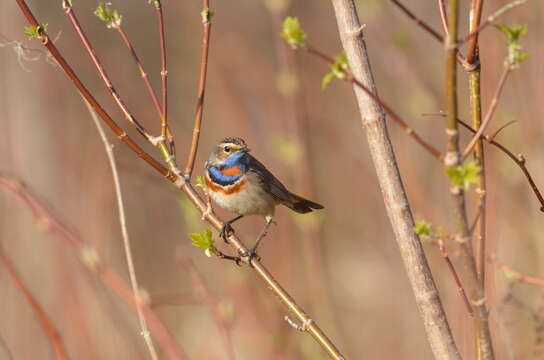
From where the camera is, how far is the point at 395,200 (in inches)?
79.7

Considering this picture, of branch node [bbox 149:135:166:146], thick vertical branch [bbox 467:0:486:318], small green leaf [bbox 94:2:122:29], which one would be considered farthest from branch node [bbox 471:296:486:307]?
small green leaf [bbox 94:2:122:29]

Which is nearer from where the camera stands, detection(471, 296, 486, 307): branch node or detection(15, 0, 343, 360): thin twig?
detection(471, 296, 486, 307): branch node

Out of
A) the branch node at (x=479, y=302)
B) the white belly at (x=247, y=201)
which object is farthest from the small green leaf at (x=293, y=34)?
the white belly at (x=247, y=201)

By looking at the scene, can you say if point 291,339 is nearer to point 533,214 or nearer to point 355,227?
point 533,214

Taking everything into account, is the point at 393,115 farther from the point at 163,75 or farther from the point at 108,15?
the point at 108,15

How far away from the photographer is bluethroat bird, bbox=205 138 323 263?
4316mm

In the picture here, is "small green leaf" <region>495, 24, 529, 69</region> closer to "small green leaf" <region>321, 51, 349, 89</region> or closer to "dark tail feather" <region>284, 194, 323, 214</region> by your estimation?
"small green leaf" <region>321, 51, 349, 89</region>

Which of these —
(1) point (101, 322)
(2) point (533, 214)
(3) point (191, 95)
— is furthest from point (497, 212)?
(3) point (191, 95)

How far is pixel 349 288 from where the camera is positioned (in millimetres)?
9594

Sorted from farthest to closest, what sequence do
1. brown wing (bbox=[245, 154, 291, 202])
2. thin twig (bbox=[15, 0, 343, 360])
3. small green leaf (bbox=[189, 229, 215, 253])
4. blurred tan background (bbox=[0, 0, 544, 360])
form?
blurred tan background (bbox=[0, 0, 544, 360]) < brown wing (bbox=[245, 154, 291, 202]) < small green leaf (bbox=[189, 229, 215, 253]) < thin twig (bbox=[15, 0, 343, 360])

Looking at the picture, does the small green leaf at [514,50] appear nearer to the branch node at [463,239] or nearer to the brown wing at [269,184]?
the branch node at [463,239]

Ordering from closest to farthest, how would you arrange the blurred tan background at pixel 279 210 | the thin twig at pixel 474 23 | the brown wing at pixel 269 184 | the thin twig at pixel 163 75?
the thin twig at pixel 474 23 < the thin twig at pixel 163 75 < the brown wing at pixel 269 184 < the blurred tan background at pixel 279 210

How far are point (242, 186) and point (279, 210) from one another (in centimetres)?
218

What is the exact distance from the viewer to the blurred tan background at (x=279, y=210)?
15.8 ft
